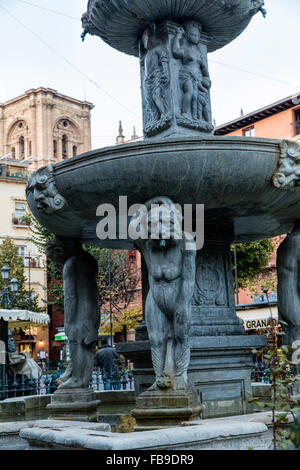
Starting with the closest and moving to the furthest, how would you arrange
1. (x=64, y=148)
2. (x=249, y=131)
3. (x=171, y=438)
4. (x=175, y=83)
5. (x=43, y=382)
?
1. (x=171, y=438)
2. (x=175, y=83)
3. (x=43, y=382)
4. (x=249, y=131)
5. (x=64, y=148)

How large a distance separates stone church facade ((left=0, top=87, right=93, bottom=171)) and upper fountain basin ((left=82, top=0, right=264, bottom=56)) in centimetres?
7056

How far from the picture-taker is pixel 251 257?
2314 cm

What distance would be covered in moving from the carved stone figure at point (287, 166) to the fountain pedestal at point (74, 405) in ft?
8.72

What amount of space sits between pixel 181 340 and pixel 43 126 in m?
77.9

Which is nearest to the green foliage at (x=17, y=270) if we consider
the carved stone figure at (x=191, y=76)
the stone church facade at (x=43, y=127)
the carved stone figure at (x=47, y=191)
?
the stone church facade at (x=43, y=127)

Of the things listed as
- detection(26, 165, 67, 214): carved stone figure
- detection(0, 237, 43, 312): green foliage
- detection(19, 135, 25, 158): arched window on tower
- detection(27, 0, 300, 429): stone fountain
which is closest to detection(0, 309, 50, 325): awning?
detection(27, 0, 300, 429): stone fountain

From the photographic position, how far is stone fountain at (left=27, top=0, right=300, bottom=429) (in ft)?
16.0

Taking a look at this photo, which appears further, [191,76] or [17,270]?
[17,270]

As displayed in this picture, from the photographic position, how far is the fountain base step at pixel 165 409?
15.0 ft
